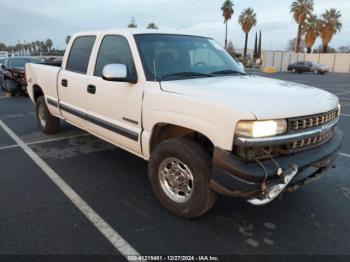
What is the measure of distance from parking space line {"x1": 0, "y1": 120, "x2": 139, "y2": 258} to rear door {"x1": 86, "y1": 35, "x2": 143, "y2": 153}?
82 cm

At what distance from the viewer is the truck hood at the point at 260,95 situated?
9.16ft

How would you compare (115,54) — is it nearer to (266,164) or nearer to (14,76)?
(266,164)

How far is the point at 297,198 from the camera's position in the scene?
3936 millimetres

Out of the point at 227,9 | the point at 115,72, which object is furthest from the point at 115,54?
the point at 227,9

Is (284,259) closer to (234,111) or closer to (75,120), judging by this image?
(234,111)

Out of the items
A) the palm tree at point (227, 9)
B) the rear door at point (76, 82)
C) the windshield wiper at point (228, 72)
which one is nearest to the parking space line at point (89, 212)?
the rear door at point (76, 82)

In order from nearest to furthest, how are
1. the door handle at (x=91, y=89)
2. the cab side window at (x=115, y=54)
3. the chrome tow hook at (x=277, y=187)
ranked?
the chrome tow hook at (x=277, y=187) → the cab side window at (x=115, y=54) → the door handle at (x=91, y=89)

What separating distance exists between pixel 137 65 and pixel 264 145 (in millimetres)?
1757

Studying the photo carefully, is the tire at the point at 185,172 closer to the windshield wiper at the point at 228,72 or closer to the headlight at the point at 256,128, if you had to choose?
the headlight at the point at 256,128

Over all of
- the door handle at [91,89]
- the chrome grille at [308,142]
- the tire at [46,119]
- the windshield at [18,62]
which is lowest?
the tire at [46,119]

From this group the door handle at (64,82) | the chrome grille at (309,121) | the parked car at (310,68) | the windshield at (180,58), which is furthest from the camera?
the parked car at (310,68)

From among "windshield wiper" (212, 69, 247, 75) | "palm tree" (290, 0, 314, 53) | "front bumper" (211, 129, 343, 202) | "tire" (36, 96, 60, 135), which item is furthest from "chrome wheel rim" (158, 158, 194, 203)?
"palm tree" (290, 0, 314, 53)

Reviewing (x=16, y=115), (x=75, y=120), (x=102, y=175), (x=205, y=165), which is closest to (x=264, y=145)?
(x=205, y=165)

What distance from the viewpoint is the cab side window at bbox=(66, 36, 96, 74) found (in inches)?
188
